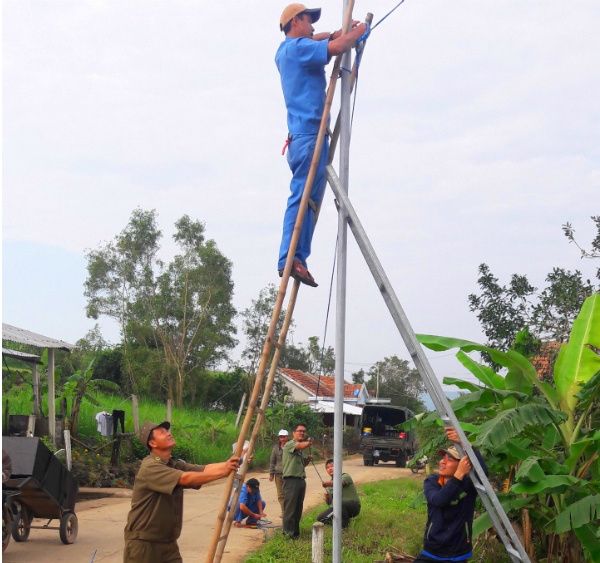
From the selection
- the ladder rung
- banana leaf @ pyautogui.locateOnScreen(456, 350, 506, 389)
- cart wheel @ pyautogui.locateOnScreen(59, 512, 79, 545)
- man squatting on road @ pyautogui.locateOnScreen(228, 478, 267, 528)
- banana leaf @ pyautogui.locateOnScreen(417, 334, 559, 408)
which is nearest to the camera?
the ladder rung

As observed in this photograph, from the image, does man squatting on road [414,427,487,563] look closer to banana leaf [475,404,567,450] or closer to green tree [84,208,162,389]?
banana leaf [475,404,567,450]

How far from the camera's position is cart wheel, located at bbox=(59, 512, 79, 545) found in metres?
8.69

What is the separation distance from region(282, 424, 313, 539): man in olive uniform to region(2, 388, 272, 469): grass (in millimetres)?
8288

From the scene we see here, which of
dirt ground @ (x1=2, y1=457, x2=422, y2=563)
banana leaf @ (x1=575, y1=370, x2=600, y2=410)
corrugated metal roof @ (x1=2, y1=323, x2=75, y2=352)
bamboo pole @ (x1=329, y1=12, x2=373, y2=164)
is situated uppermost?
bamboo pole @ (x1=329, y1=12, x2=373, y2=164)

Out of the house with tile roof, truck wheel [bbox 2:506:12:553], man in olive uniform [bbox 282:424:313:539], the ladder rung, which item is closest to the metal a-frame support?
the ladder rung

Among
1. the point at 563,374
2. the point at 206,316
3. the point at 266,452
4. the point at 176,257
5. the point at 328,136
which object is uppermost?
the point at 176,257

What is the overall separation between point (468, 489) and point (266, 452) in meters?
19.4

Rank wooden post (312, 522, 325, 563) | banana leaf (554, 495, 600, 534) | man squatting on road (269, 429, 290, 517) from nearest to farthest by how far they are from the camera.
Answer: banana leaf (554, 495, 600, 534) < wooden post (312, 522, 325, 563) < man squatting on road (269, 429, 290, 517)

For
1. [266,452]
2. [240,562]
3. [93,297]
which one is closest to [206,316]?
[93,297]

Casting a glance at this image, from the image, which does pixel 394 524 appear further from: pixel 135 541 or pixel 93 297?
pixel 93 297

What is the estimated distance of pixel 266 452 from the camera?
23266mm

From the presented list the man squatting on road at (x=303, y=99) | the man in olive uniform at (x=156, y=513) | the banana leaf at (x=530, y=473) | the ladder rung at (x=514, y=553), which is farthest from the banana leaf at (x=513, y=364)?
the man in olive uniform at (x=156, y=513)

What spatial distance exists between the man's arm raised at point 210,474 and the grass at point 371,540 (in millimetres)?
4227

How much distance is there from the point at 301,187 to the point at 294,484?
6.12 m
